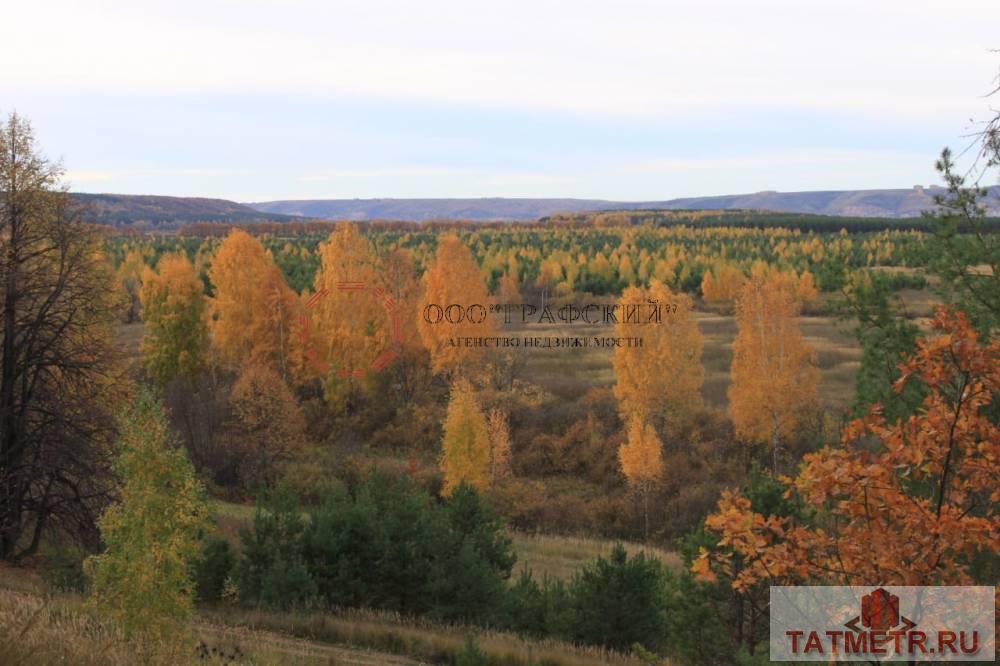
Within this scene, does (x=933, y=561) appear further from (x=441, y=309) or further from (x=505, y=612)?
(x=441, y=309)

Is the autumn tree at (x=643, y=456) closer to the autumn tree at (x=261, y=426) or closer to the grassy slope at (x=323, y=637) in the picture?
the autumn tree at (x=261, y=426)

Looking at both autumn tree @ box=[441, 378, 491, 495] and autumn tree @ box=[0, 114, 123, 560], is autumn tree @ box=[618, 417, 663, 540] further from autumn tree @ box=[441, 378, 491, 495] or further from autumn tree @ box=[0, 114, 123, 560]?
autumn tree @ box=[0, 114, 123, 560]

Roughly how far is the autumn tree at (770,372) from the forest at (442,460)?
127 millimetres

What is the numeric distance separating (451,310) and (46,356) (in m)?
28.4

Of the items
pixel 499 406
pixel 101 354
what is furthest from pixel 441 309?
pixel 101 354

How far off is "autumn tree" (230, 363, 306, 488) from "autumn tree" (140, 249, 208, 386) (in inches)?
316

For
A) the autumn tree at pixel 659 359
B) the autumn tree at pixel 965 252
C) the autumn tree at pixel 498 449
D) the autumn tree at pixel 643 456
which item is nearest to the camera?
the autumn tree at pixel 965 252

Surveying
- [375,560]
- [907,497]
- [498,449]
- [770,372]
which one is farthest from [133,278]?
[907,497]

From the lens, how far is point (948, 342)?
5.84 meters

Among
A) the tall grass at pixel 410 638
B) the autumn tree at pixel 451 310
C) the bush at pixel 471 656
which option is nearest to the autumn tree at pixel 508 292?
the autumn tree at pixel 451 310

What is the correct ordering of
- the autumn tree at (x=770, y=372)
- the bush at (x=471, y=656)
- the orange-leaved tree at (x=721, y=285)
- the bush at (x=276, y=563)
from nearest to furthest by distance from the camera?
the bush at (x=471, y=656)
the bush at (x=276, y=563)
the autumn tree at (x=770, y=372)
the orange-leaved tree at (x=721, y=285)

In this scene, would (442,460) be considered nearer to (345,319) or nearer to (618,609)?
(345,319)

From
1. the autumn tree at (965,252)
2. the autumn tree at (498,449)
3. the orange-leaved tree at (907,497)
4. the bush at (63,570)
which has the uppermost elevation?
the autumn tree at (965,252)

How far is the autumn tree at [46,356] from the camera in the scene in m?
18.9
